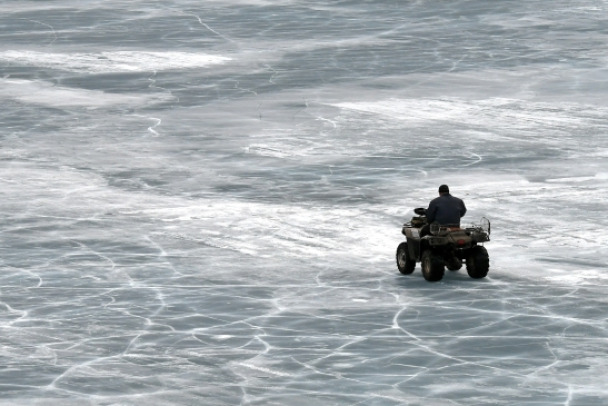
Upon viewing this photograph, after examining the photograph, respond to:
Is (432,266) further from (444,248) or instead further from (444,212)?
(444,212)

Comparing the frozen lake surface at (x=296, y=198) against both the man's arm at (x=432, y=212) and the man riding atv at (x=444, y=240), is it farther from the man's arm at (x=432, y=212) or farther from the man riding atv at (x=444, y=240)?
the man's arm at (x=432, y=212)

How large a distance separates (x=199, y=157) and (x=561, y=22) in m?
21.6

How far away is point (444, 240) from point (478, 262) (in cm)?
81

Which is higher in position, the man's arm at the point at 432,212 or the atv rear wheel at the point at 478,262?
Answer: the man's arm at the point at 432,212

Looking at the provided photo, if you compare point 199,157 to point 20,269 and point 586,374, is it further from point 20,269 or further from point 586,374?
point 586,374

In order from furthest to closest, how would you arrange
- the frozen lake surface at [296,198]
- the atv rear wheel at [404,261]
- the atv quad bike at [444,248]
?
the atv rear wheel at [404,261] → the atv quad bike at [444,248] → the frozen lake surface at [296,198]

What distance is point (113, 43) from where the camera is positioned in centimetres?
5078

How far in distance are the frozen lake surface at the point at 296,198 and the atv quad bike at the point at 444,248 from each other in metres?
0.25

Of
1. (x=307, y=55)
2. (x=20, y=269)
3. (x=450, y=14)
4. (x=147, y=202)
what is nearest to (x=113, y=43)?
Answer: (x=307, y=55)

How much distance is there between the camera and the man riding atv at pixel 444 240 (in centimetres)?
2128

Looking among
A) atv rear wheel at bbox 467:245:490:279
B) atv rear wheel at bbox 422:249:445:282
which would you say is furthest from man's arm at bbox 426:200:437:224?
atv rear wheel at bbox 467:245:490:279

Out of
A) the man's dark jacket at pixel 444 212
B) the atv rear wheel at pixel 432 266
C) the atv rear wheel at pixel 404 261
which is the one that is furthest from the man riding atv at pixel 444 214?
the atv rear wheel at pixel 404 261

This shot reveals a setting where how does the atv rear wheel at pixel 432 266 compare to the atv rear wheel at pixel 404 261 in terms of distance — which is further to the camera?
the atv rear wheel at pixel 404 261

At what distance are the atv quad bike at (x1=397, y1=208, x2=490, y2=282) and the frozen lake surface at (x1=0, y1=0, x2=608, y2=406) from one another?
0.25 metres
